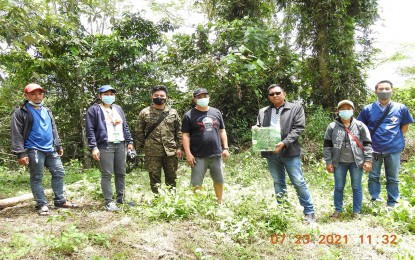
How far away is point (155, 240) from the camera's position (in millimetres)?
3676

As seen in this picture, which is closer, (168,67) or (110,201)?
(110,201)

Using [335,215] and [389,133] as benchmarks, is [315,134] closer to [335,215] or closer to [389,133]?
[389,133]

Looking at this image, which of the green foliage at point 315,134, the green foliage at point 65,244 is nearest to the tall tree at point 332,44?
the green foliage at point 315,134

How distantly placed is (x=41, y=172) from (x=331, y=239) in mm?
4082

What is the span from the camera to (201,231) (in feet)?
12.9

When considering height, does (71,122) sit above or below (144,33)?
below

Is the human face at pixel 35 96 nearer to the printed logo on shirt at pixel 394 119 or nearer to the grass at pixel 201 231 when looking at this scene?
the grass at pixel 201 231

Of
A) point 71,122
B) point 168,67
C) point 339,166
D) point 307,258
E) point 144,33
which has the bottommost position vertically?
point 307,258

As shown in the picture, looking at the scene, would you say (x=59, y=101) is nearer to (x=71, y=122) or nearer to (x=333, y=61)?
(x=71, y=122)

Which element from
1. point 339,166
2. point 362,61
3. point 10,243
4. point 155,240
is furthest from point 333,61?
point 10,243

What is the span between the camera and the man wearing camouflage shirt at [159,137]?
5191 millimetres

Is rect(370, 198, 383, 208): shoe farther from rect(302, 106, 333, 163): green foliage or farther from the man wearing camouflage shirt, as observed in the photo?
rect(302, 106, 333, 163): green foliage

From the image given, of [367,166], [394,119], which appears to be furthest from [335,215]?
[394,119]

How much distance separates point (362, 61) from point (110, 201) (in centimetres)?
1053
